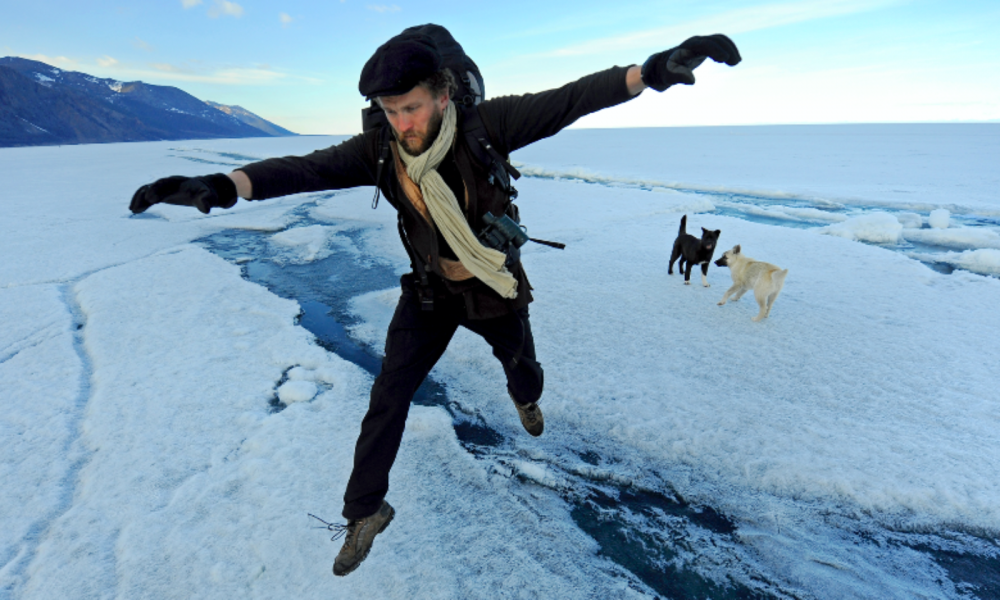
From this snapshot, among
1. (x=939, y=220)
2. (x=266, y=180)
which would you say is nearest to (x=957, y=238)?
(x=939, y=220)

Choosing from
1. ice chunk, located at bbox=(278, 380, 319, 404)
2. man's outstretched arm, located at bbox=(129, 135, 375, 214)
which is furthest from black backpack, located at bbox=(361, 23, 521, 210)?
ice chunk, located at bbox=(278, 380, 319, 404)

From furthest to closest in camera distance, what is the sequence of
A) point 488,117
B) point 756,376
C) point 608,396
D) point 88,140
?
point 88,140, point 756,376, point 608,396, point 488,117

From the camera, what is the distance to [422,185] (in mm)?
1723

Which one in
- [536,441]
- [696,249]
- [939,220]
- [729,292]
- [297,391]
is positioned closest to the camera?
[536,441]

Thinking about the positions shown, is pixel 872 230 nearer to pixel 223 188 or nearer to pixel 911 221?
pixel 911 221

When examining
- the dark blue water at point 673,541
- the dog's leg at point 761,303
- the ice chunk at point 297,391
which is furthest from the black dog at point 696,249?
the ice chunk at point 297,391

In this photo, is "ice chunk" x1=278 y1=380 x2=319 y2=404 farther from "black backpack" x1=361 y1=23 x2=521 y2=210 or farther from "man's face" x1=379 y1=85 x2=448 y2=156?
"man's face" x1=379 y1=85 x2=448 y2=156

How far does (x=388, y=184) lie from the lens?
1.82 metres

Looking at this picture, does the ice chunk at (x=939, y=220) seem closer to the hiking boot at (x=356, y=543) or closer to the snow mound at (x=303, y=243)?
the snow mound at (x=303, y=243)

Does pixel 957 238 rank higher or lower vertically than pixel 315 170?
lower

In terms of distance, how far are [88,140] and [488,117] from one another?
620 ft

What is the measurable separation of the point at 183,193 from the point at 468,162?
3.09 ft

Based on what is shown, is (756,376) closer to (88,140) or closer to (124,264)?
(124,264)

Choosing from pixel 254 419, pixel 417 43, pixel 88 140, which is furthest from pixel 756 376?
pixel 88 140
